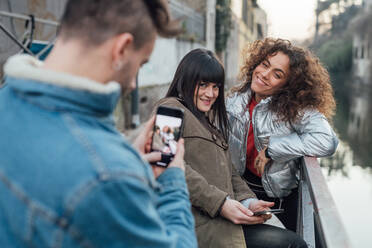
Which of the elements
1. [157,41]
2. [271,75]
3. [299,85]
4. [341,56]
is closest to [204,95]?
[271,75]

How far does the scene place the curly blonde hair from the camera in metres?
2.74

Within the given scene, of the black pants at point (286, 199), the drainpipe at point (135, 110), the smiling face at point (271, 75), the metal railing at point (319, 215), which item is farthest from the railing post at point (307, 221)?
the drainpipe at point (135, 110)

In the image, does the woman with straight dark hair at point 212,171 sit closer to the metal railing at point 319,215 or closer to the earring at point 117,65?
the metal railing at point 319,215

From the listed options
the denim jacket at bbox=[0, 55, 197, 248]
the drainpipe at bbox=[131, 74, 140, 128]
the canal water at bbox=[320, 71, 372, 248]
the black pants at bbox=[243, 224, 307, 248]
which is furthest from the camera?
the canal water at bbox=[320, 71, 372, 248]

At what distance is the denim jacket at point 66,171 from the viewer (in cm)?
81

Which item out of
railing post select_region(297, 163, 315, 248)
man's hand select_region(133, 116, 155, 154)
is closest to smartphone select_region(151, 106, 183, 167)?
man's hand select_region(133, 116, 155, 154)

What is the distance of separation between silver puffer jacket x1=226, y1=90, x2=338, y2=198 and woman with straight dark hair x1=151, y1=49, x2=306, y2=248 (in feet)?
1.52

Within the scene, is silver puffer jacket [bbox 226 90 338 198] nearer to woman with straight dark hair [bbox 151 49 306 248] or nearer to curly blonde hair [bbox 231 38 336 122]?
curly blonde hair [bbox 231 38 336 122]

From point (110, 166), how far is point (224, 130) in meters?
1.54

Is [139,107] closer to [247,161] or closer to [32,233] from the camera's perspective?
[247,161]

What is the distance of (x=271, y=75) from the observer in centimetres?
284

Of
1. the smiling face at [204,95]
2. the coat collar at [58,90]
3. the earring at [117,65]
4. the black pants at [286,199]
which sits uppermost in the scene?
the earring at [117,65]

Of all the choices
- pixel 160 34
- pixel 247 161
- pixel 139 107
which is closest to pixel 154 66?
pixel 139 107

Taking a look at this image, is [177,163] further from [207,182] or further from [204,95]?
[204,95]
